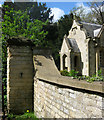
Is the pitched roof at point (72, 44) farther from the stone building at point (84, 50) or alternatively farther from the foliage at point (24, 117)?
the foliage at point (24, 117)

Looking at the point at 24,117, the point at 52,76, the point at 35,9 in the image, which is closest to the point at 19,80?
the point at 24,117

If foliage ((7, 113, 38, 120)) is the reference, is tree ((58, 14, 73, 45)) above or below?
above

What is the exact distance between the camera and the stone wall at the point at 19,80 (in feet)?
21.6

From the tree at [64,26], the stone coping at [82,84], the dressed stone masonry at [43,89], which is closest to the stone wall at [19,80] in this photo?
the dressed stone masonry at [43,89]

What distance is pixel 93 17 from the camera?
27484mm

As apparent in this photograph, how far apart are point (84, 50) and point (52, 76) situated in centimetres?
1394

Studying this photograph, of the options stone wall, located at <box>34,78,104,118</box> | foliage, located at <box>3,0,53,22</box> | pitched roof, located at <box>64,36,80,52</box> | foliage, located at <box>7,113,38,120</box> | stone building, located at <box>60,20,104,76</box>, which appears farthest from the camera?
foliage, located at <box>3,0,53,22</box>

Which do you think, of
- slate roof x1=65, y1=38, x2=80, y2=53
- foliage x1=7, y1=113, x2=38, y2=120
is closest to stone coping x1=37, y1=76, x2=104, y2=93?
foliage x1=7, y1=113, x2=38, y2=120

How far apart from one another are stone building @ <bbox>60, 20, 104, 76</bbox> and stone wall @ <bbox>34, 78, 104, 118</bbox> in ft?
40.6

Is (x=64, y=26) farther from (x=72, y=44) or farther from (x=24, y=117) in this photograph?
(x=24, y=117)

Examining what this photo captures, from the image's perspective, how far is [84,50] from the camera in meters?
17.8

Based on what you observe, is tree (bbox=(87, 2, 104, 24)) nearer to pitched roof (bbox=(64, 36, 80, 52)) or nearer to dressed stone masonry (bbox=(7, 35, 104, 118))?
pitched roof (bbox=(64, 36, 80, 52))

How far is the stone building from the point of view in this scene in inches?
672

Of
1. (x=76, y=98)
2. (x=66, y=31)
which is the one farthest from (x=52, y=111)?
(x=66, y=31)
